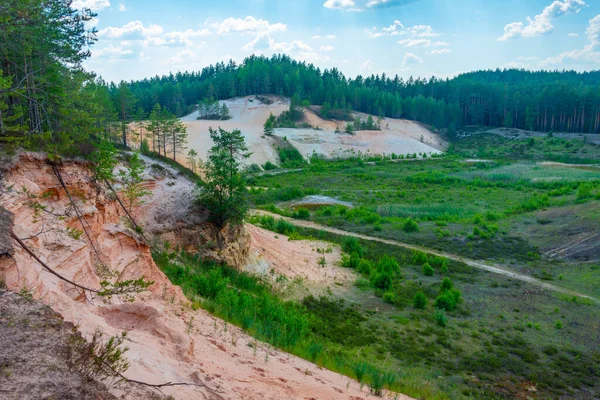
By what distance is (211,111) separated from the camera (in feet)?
333

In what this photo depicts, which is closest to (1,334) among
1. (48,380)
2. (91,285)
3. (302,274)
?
(48,380)

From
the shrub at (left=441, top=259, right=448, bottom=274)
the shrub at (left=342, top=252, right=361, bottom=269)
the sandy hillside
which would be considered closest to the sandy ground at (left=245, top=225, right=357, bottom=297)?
the shrub at (left=342, top=252, right=361, bottom=269)

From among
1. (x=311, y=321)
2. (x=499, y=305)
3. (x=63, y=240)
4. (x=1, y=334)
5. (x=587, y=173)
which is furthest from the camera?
(x=587, y=173)

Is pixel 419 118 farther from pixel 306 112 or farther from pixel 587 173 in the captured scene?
pixel 587 173

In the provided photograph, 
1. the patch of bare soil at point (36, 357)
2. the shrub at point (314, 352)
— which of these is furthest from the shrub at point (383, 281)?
the patch of bare soil at point (36, 357)

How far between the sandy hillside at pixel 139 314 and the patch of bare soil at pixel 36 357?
0.66 meters

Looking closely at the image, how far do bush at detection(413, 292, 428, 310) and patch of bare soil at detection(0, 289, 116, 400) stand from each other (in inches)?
688

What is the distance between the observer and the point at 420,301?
20.6 meters

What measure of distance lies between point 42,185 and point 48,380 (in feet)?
30.1

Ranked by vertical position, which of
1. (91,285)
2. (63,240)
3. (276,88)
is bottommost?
(91,285)

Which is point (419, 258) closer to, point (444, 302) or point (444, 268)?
point (444, 268)

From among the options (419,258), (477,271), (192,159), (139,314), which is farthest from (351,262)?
(192,159)

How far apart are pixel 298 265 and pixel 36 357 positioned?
19892 millimetres

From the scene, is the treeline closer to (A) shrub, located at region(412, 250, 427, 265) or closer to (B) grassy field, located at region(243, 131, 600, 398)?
(B) grassy field, located at region(243, 131, 600, 398)
